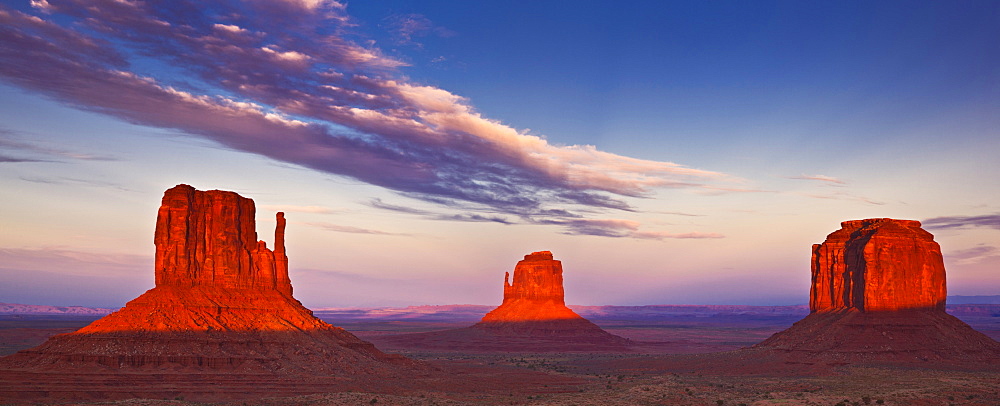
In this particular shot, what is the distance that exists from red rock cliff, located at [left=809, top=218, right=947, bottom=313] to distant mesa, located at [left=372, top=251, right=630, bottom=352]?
5052 cm

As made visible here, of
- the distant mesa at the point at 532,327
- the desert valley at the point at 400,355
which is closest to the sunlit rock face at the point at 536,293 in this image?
the distant mesa at the point at 532,327

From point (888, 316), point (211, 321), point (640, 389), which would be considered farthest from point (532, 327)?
point (211, 321)

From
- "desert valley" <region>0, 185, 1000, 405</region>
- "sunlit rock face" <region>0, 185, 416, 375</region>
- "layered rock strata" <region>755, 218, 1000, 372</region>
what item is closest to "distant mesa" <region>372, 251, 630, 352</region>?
"desert valley" <region>0, 185, 1000, 405</region>

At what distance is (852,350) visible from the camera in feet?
259

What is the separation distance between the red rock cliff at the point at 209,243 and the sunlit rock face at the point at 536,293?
8306 cm

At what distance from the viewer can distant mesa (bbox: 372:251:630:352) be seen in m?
133

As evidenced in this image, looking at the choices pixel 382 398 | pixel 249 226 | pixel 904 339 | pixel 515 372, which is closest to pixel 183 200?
pixel 249 226

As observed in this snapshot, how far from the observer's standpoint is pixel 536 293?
15400 centimetres

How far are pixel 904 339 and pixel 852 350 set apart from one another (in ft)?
17.9

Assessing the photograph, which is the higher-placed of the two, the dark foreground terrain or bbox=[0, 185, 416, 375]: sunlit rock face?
bbox=[0, 185, 416, 375]: sunlit rock face

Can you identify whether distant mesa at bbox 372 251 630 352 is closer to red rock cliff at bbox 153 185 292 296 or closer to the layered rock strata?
the layered rock strata

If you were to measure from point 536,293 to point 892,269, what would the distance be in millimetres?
78267

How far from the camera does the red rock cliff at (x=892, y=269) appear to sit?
8388 cm

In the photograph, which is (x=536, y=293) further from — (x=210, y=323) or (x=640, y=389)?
(x=210, y=323)
